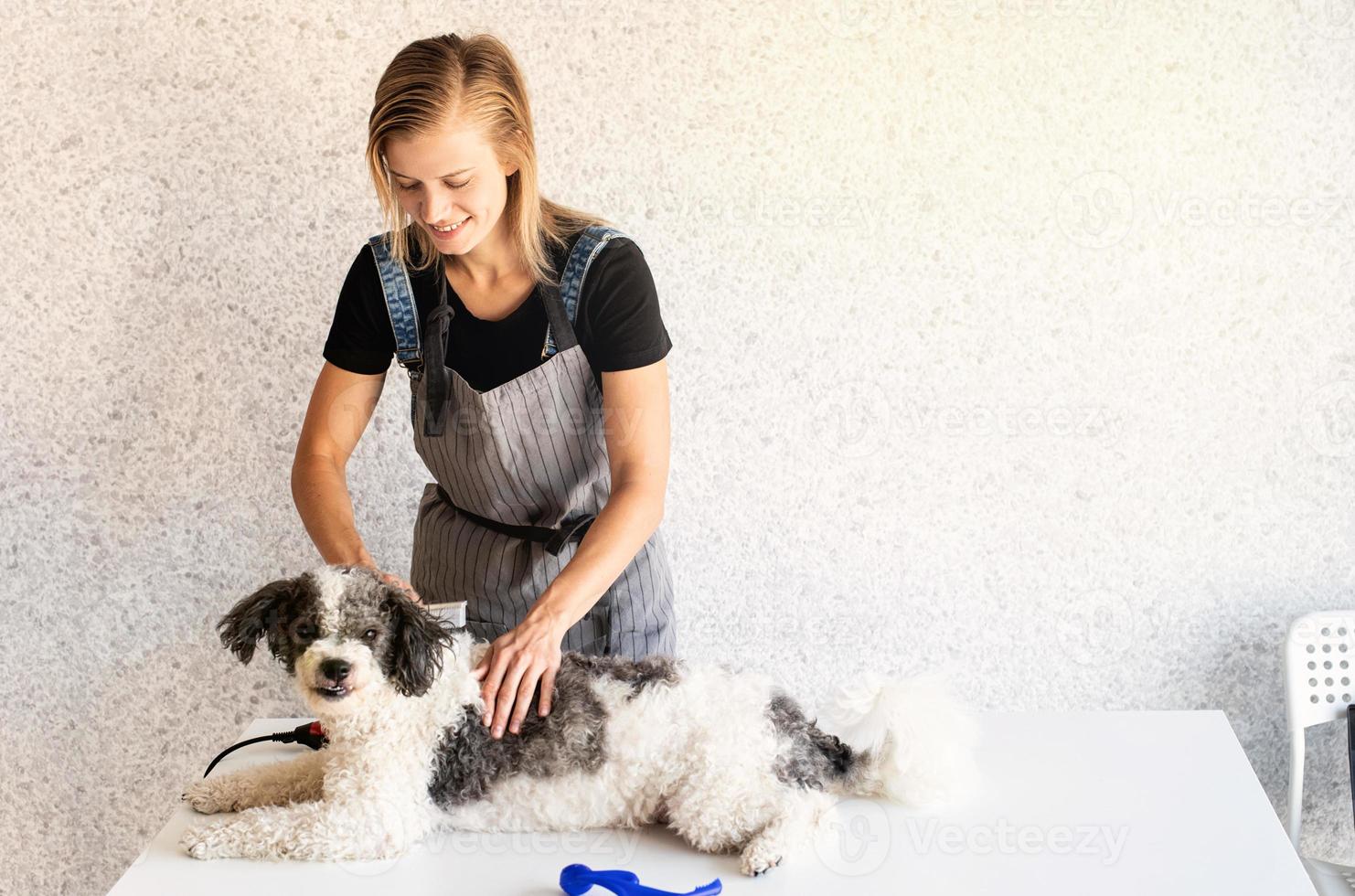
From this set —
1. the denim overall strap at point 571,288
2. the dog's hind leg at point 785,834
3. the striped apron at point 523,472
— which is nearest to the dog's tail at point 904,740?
the dog's hind leg at point 785,834

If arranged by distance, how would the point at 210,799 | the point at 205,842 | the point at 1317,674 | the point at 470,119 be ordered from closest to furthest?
1. the point at 205,842
2. the point at 210,799
3. the point at 470,119
4. the point at 1317,674

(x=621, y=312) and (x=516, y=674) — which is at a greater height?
(x=621, y=312)

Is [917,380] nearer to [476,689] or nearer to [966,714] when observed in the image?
[966,714]

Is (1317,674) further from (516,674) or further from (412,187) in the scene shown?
(412,187)

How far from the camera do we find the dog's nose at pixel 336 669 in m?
1.40

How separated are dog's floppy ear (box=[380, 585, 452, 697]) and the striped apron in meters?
0.47

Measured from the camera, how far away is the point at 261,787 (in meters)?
1.61

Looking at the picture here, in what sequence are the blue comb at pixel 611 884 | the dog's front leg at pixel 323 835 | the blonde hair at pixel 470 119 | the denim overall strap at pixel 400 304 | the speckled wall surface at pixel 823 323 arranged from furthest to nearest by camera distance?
the speckled wall surface at pixel 823 323 < the denim overall strap at pixel 400 304 < the blonde hair at pixel 470 119 < the dog's front leg at pixel 323 835 < the blue comb at pixel 611 884

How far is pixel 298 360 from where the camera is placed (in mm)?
2514

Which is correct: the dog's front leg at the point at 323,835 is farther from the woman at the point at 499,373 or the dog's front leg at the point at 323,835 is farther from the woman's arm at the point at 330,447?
the woman's arm at the point at 330,447

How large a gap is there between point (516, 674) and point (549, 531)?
0.45m

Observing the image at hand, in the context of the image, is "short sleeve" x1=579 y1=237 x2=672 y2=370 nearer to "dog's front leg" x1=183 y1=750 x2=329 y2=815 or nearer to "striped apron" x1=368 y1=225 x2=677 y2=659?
"striped apron" x1=368 y1=225 x2=677 y2=659

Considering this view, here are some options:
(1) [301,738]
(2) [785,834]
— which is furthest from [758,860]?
(1) [301,738]

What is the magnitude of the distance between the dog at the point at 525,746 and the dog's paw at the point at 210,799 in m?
0.04
